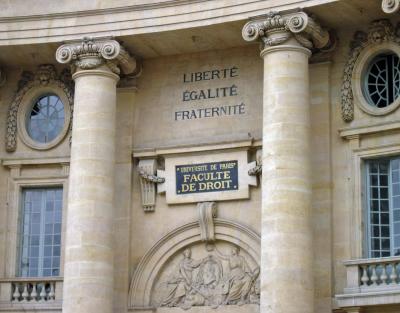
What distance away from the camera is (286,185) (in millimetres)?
27562

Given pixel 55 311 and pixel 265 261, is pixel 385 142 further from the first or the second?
pixel 55 311

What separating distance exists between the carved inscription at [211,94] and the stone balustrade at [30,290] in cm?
519

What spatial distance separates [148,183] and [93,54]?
352 cm

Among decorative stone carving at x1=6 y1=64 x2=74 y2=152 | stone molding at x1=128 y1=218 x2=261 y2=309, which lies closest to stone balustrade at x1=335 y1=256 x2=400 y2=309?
stone molding at x1=128 y1=218 x2=261 y2=309

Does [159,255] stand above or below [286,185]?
below

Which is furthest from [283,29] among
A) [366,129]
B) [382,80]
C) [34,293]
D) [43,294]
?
[34,293]

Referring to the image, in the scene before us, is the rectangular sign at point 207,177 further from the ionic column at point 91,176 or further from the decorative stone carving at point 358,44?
the decorative stone carving at point 358,44

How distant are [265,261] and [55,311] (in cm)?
633

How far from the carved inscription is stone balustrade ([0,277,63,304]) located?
5.19 m

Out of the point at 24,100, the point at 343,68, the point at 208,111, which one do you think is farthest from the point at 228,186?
the point at 24,100

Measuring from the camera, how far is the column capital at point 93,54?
30375 millimetres

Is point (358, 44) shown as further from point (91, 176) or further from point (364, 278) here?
point (91, 176)

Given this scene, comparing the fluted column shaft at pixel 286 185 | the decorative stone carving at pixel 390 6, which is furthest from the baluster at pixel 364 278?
the decorative stone carving at pixel 390 6

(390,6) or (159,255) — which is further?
(159,255)
